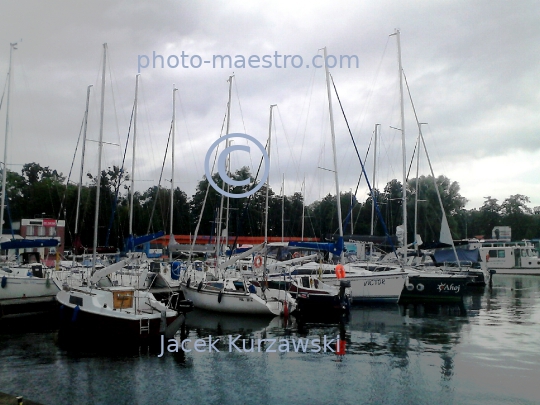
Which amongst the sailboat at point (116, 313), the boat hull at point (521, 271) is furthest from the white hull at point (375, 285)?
the boat hull at point (521, 271)

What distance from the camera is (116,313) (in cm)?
1730

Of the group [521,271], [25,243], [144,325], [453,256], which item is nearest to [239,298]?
[144,325]

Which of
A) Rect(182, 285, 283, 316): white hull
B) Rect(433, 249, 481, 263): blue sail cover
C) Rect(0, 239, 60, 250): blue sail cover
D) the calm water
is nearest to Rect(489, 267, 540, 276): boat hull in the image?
Rect(433, 249, 481, 263): blue sail cover

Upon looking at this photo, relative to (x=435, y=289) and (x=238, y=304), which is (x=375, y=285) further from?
(x=238, y=304)

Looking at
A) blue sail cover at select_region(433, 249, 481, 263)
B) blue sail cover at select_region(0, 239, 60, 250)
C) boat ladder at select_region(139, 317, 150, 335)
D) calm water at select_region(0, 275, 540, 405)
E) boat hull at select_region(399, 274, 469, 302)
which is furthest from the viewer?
blue sail cover at select_region(433, 249, 481, 263)

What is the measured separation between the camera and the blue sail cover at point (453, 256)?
1624 inches

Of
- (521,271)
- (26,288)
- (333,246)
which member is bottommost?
(521,271)

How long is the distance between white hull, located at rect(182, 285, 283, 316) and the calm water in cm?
120

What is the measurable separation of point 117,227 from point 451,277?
147 feet

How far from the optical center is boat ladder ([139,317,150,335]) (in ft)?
55.4

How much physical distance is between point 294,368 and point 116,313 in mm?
6514

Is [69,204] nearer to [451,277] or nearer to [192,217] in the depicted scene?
[192,217]

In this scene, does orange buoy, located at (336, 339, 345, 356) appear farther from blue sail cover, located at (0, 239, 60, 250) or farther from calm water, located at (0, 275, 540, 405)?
blue sail cover, located at (0, 239, 60, 250)

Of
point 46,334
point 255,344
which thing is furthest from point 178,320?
point 46,334
